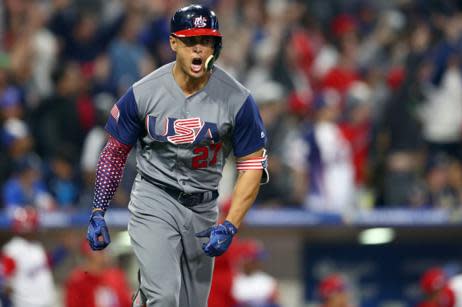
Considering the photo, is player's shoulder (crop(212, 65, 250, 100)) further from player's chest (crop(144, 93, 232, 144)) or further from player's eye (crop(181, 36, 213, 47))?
player's eye (crop(181, 36, 213, 47))

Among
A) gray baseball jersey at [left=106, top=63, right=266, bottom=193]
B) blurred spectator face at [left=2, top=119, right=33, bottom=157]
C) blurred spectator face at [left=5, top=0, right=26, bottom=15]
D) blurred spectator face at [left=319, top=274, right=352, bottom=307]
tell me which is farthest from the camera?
blurred spectator face at [left=5, top=0, right=26, bottom=15]

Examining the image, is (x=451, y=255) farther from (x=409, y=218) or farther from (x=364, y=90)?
(x=364, y=90)

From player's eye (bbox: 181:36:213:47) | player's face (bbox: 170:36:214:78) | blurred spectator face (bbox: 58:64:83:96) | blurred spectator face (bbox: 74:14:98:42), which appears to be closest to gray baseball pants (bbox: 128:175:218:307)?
player's face (bbox: 170:36:214:78)

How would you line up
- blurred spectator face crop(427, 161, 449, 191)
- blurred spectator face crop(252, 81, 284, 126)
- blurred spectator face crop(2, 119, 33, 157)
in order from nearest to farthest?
1. blurred spectator face crop(2, 119, 33, 157)
2. blurred spectator face crop(427, 161, 449, 191)
3. blurred spectator face crop(252, 81, 284, 126)

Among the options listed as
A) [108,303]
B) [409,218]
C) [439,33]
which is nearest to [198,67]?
[108,303]

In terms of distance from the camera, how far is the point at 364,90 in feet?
41.9

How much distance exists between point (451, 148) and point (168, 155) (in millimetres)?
6337

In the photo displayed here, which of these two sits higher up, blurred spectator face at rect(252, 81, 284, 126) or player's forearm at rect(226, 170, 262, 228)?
blurred spectator face at rect(252, 81, 284, 126)

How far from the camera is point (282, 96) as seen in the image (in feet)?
40.4

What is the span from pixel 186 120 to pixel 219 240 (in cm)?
61

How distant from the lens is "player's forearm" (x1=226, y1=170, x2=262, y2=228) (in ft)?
18.7

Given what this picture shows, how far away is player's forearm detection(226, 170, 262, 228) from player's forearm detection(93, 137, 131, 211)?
576 millimetres

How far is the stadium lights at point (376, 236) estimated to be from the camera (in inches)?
439

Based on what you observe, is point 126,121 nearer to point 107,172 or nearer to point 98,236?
point 107,172
